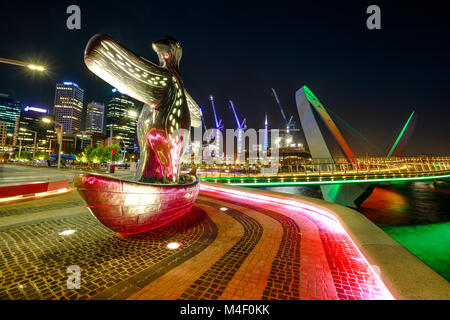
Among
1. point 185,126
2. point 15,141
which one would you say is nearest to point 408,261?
point 185,126

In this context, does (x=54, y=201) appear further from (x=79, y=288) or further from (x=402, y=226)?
(x=402, y=226)

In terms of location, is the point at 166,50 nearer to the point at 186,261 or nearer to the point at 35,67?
the point at 35,67

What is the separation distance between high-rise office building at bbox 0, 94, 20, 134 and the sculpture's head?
161488 mm

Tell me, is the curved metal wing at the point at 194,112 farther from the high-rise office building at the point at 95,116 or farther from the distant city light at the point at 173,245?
the high-rise office building at the point at 95,116

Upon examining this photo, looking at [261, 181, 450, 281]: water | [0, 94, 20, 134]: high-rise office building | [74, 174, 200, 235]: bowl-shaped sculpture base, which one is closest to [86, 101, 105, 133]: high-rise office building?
[0, 94, 20, 134]: high-rise office building

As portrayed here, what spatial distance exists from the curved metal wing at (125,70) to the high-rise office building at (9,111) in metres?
162

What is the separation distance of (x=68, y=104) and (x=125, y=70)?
23176 centimetres

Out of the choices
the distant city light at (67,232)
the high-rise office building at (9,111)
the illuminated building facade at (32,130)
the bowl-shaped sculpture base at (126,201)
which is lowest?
the distant city light at (67,232)

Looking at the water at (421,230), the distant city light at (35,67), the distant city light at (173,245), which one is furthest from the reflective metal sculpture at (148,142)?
the water at (421,230)

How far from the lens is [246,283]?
273cm

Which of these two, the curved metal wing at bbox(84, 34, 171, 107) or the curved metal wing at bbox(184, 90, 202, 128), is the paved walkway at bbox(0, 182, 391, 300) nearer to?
the curved metal wing at bbox(84, 34, 171, 107)

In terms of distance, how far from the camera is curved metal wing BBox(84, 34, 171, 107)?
3201mm

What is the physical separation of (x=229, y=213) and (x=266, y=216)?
135 centimetres

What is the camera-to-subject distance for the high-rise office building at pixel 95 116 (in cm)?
17746
